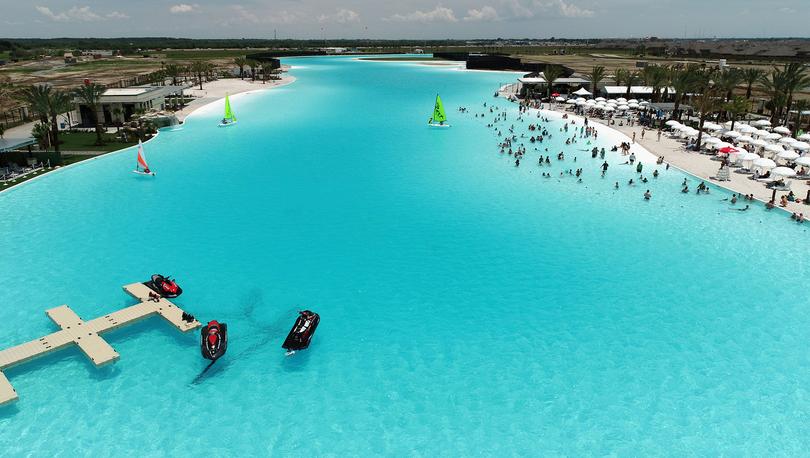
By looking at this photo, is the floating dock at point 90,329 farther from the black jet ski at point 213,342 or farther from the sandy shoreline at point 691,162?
the sandy shoreline at point 691,162

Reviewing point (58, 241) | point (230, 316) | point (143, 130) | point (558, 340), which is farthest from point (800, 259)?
point (143, 130)

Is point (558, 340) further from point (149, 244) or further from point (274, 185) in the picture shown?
point (274, 185)

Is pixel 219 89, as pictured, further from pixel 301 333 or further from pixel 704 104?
pixel 301 333

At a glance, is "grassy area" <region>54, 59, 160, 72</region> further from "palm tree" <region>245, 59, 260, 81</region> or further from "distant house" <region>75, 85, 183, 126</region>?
"distant house" <region>75, 85, 183, 126</region>

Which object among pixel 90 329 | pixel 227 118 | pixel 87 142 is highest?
pixel 227 118

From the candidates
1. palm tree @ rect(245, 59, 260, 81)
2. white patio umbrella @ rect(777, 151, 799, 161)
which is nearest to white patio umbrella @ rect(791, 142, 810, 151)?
white patio umbrella @ rect(777, 151, 799, 161)

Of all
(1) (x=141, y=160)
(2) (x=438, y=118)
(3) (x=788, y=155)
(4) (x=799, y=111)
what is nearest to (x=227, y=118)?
(1) (x=141, y=160)
